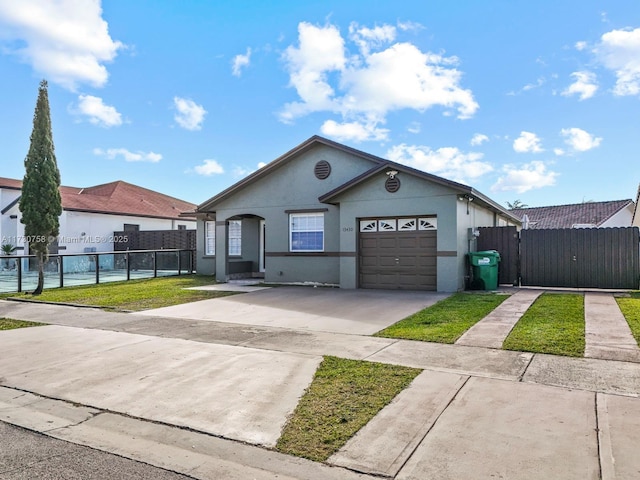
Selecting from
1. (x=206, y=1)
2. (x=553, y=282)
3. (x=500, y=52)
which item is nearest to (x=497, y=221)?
(x=553, y=282)

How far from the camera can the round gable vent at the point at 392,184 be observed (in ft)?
48.1

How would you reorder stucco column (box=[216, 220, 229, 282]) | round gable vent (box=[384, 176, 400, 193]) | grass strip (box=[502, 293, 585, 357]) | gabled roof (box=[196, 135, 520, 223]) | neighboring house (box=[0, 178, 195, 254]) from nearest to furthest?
grass strip (box=[502, 293, 585, 357])
gabled roof (box=[196, 135, 520, 223])
round gable vent (box=[384, 176, 400, 193])
stucco column (box=[216, 220, 229, 282])
neighboring house (box=[0, 178, 195, 254])

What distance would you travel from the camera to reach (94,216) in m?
27.5

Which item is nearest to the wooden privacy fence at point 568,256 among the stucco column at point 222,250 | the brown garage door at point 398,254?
the brown garage door at point 398,254

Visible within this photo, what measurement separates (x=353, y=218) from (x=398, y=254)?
197cm

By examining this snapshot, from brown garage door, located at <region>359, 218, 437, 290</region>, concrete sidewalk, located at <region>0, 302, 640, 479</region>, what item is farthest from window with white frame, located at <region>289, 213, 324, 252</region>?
concrete sidewalk, located at <region>0, 302, 640, 479</region>

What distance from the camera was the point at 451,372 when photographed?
18.7 ft

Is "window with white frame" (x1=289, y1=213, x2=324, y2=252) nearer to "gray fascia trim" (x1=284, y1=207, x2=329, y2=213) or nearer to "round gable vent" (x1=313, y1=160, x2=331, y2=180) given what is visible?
"gray fascia trim" (x1=284, y1=207, x2=329, y2=213)

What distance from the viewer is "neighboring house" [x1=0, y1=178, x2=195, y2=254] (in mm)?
25781

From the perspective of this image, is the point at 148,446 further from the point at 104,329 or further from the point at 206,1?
the point at 206,1

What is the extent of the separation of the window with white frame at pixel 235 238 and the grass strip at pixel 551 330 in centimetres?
1304

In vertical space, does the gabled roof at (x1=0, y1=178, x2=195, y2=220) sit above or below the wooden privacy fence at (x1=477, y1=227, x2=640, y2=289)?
above

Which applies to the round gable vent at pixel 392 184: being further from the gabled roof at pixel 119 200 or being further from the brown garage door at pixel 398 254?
the gabled roof at pixel 119 200

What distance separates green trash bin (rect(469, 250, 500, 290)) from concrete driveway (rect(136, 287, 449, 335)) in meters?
1.76
